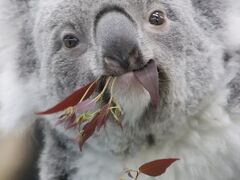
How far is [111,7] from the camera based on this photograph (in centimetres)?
200

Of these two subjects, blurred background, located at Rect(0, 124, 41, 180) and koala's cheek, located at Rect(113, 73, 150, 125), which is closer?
koala's cheek, located at Rect(113, 73, 150, 125)

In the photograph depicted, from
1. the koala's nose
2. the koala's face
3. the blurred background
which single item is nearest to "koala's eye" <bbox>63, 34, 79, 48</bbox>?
the koala's face

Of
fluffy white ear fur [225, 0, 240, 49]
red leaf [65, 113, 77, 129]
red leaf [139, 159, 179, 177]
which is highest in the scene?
fluffy white ear fur [225, 0, 240, 49]

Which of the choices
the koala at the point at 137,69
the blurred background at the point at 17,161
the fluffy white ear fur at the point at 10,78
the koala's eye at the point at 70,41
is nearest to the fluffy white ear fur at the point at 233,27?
the koala at the point at 137,69

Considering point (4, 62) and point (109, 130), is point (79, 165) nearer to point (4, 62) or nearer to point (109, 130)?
point (109, 130)

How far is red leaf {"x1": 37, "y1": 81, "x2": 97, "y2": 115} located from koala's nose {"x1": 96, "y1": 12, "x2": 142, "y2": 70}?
10 centimetres

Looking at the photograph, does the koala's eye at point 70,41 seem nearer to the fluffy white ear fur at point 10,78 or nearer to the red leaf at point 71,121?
the red leaf at point 71,121

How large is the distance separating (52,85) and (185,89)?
0.43 meters

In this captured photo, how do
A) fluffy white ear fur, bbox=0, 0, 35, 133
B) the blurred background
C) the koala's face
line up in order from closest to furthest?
the koala's face, fluffy white ear fur, bbox=0, 0, 35, 133, the blurred background

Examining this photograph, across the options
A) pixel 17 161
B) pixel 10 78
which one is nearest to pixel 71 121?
pixel 10 78

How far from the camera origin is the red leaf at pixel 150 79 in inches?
75.0

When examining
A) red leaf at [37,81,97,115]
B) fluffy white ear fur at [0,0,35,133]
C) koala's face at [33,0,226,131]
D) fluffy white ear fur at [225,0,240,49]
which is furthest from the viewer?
fluffy white ear fur at [0,0,35,133]

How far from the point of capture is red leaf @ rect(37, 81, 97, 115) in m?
1.83

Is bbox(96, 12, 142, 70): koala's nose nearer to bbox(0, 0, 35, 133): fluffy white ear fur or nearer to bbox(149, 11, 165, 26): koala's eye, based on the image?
bbox(149, 11, 165, 26): koala's eye
